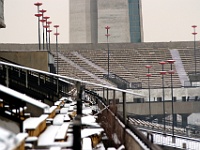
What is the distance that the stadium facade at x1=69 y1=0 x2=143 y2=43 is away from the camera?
300 ft

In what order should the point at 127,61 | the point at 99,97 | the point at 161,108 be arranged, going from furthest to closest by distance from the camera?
the point at 127,61 → the point at 161,108 → the point at 99,97

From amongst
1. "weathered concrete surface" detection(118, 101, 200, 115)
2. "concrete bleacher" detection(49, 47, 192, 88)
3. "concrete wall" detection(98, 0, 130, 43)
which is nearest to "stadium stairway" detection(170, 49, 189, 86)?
"concrete bleacher" detection(49, 47, 192, 88)

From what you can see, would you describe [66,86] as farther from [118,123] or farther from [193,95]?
[193,95]

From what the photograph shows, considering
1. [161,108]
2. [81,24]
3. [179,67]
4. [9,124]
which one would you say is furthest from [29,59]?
[81,24]

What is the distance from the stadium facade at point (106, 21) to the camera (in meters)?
91.6

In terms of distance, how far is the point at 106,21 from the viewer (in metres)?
91.6

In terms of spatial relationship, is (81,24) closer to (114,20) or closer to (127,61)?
(114,20)

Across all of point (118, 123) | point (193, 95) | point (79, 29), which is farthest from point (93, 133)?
point (79, 29)

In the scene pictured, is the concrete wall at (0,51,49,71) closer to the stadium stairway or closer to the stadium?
the stadium

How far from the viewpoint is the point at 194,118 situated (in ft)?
121

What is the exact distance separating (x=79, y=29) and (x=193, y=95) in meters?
62.8

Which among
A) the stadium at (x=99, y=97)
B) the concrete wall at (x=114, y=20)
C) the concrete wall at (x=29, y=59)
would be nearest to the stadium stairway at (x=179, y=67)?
the stadium at (x=99, y=97)

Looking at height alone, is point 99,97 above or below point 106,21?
below

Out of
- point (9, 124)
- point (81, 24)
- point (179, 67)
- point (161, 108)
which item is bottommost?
point (161, 108)
